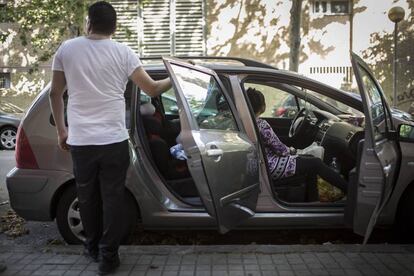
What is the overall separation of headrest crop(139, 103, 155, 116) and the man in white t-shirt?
1.03m

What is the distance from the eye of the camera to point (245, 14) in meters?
19.0

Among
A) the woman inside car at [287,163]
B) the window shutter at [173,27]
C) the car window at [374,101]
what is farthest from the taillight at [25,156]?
the window shutter at [173,27]

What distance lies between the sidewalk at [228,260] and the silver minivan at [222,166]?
0.26m

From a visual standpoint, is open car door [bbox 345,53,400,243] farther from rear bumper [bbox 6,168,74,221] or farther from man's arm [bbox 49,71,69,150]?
rear bumper [bbox 6,168,74,221]

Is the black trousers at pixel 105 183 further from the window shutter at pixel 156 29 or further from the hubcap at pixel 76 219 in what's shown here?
the window shutter at pixel 156 29

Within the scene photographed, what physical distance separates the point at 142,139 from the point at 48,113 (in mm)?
815

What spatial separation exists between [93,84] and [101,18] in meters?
0.44

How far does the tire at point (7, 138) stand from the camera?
1414 cm

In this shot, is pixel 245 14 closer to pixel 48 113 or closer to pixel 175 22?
pixel 175 22

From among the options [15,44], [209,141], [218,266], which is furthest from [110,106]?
[15,44]

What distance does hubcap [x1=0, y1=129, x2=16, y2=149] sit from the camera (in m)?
14.1

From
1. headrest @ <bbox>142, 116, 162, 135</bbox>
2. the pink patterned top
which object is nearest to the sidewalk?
Result: the pink patterned top

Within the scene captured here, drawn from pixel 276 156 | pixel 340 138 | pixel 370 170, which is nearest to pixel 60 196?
pixel 276 156

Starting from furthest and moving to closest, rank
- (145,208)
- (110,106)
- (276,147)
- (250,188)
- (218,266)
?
1. (276,147)
2. (145,208)
3. (250,188)
4. (218,266)
5. (110,106)
